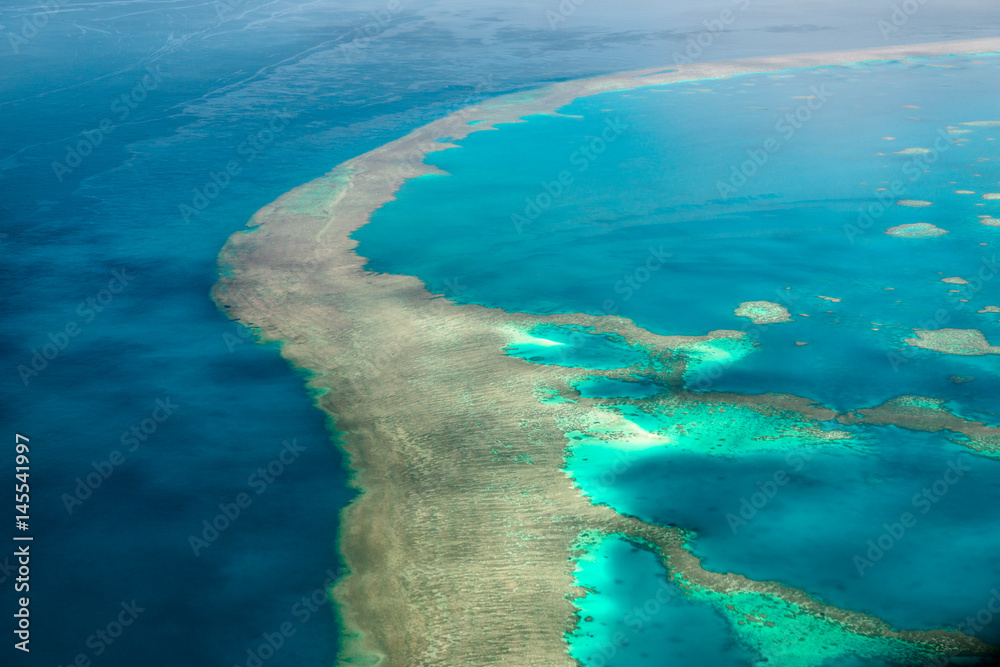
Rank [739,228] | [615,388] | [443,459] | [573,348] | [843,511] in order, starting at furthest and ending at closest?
[739,228], [573,348], [615,388], [443,459], [843,511]

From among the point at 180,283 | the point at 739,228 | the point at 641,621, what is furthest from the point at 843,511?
the point at 180,283

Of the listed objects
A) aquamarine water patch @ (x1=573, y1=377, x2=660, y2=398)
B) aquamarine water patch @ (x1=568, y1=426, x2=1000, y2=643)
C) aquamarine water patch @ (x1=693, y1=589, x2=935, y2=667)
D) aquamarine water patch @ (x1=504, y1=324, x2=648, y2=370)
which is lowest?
aquamarine water patch @ (x1=693, y1=589, x2=935, y2=667)

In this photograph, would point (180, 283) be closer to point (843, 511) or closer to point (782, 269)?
point (782, 269)

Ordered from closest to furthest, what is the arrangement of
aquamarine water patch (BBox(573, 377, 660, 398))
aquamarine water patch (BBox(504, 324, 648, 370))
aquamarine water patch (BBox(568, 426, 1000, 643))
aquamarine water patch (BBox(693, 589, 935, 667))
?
aquamarine water patch (BBox(693, 589, 935, 667)) < aquamarine water patch (BBox(568, 426, 1000, 643)) < aquamarine water patch (BBox(573, 377, 660, 398)) < aquamarine water patch (BBox(504, 324, 648, 370))

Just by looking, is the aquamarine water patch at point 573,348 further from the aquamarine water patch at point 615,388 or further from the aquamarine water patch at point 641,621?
the aquamarine water patch at point 641,621

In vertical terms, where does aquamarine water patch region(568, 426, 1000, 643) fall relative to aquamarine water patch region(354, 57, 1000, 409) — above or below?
below

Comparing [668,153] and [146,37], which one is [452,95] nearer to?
[668,153]

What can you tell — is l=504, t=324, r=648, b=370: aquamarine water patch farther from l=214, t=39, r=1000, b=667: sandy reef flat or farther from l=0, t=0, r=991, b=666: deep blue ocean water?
l=0, t=0, r=991, b=666: deep blue ocean water

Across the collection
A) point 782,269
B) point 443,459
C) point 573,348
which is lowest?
point 443,459

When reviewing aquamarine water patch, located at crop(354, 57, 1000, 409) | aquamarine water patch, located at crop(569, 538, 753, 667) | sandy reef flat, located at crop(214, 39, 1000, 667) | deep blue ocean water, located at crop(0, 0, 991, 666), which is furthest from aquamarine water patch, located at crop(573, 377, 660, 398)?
deep blue ocean water, located at crop(0, 0, 991, 666)
